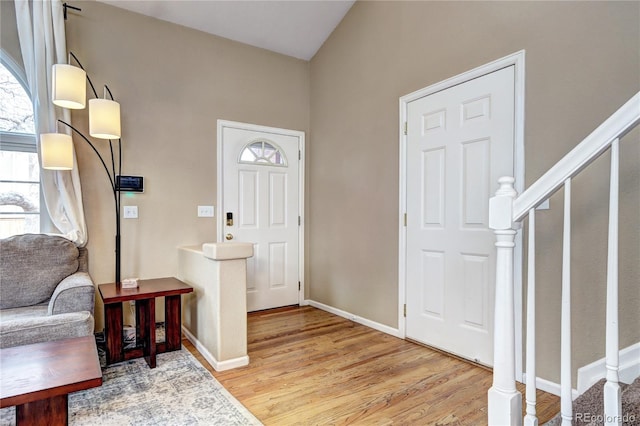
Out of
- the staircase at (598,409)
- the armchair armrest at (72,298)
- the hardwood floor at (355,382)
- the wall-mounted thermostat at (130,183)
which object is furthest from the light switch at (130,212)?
the staircase at (598,409)

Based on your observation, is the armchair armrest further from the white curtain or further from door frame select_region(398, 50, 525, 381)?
door frame select_region(398, 50, 525, 381)

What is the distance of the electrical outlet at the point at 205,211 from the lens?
138 inches

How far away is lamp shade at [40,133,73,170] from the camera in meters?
2.48

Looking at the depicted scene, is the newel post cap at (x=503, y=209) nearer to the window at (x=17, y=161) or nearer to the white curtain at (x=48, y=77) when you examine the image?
the white curtain at (x=48, y=77)

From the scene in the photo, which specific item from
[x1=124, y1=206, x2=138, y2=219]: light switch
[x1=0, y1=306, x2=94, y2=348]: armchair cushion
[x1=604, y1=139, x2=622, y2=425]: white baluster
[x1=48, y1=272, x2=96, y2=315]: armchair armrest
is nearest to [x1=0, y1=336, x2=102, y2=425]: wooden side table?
[x1=0, y1=306, x2=94, y2=348]: armchair cushion

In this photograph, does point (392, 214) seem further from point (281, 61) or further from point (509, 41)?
point (281, 61)

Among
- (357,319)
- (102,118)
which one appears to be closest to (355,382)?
(357,319)

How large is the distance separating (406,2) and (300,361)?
2.99 meters

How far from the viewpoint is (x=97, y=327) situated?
9.82ft

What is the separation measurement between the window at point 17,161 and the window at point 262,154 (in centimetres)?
173

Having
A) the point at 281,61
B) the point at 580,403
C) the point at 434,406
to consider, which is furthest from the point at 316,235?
the point at 580,403

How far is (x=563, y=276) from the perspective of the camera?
1035mm

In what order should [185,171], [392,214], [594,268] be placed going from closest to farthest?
[594,268]
[392,214]
[185,171]

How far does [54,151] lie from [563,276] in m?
3.02
